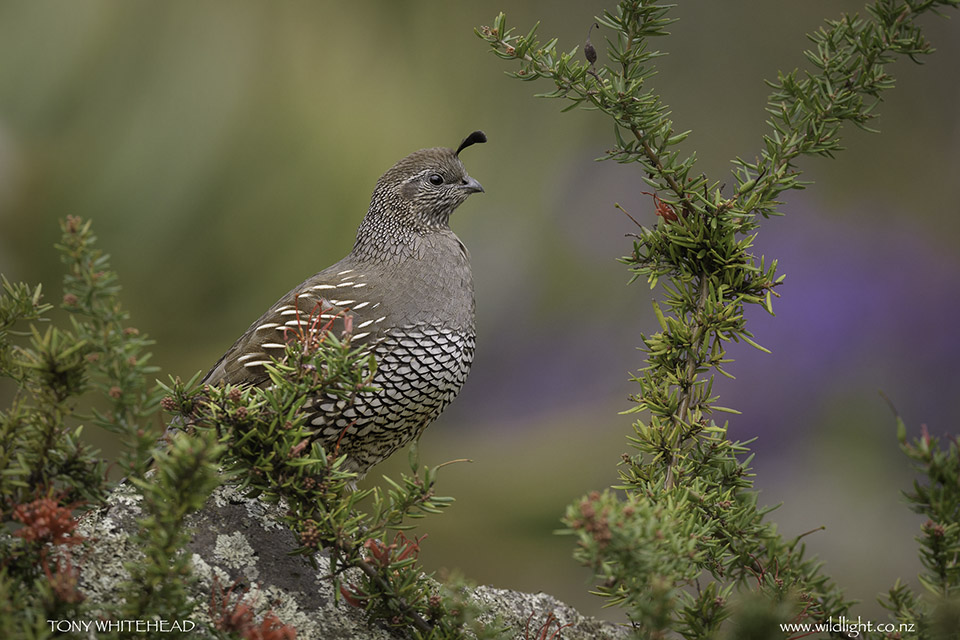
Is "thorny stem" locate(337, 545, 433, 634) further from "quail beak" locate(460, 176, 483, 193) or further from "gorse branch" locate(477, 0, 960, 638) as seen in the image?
"quail beak" locate(460, 176, 483, 193)

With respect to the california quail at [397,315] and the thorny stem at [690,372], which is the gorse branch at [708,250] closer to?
the thorny stem at [690,372]

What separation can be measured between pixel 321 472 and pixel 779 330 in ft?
7.99

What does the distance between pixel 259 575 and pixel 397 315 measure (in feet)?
2.45

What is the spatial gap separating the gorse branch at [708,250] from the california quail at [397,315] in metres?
0.74

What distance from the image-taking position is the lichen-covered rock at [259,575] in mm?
1369

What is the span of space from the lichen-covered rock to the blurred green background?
1443 mm

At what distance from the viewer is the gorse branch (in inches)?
48.6

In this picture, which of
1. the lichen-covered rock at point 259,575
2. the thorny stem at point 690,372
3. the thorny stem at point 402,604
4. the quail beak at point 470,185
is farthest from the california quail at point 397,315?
the thorny stem at point 690,372

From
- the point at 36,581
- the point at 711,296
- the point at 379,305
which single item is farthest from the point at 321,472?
the point at 379,305

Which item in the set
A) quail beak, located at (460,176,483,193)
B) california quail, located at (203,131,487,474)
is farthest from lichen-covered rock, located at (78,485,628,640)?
quail beak, located at (460,176,483,193)

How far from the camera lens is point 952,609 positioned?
2.62 feet

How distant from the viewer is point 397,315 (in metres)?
2.08

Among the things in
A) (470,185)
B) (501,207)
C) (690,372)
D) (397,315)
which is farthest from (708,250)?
(501,207)

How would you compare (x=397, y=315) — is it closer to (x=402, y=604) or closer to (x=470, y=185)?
(x=470, y=185)
